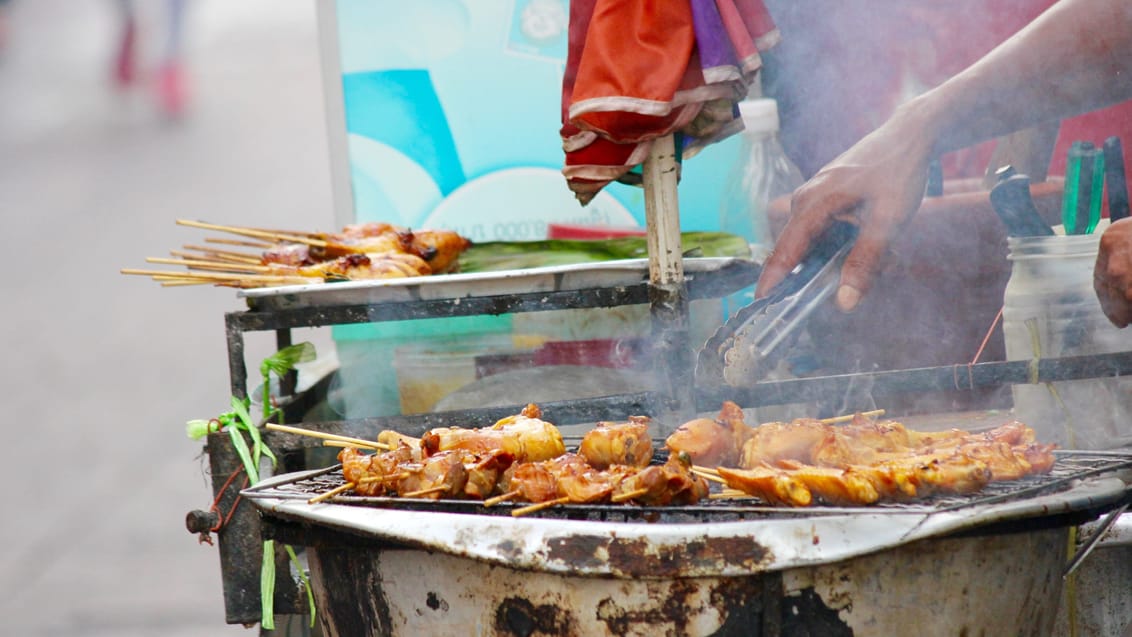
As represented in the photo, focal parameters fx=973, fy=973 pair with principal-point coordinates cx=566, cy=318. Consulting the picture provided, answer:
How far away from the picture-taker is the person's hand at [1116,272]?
8.68ft

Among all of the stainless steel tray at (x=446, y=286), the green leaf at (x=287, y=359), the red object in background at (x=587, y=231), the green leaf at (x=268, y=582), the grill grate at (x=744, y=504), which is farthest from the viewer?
the red object in background at (x=587, y=231)

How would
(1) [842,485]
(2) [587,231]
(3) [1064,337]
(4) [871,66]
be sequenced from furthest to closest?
(2) [587,231] → (4) [871,66] → (3) [1064,337] → (1) [842,485]

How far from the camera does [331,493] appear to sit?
7.62 feet

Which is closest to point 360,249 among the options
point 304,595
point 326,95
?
point 326,95

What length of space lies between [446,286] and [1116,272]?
2.03 m

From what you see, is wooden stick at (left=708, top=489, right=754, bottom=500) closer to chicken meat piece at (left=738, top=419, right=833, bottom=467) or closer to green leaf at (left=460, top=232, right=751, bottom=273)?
chicken meat piece at (left=738, top=419, right=833, bottom=467)

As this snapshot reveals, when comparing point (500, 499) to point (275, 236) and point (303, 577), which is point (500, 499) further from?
point (275, 236)

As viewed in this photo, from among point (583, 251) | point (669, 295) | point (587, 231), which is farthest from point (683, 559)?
point (587, 231)

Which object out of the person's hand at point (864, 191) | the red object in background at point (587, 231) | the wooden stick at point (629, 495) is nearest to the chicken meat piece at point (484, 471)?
the wooden stick at point (629, 495)

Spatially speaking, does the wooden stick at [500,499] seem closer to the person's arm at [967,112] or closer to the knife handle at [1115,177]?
the person's arm at [967,112]

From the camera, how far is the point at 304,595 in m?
3.10

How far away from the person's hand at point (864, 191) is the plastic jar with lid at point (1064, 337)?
43 cm

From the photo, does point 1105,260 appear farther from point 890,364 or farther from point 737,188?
point 737,188

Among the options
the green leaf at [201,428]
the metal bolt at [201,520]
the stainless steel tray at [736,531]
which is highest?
the green leaf at [201,428]
